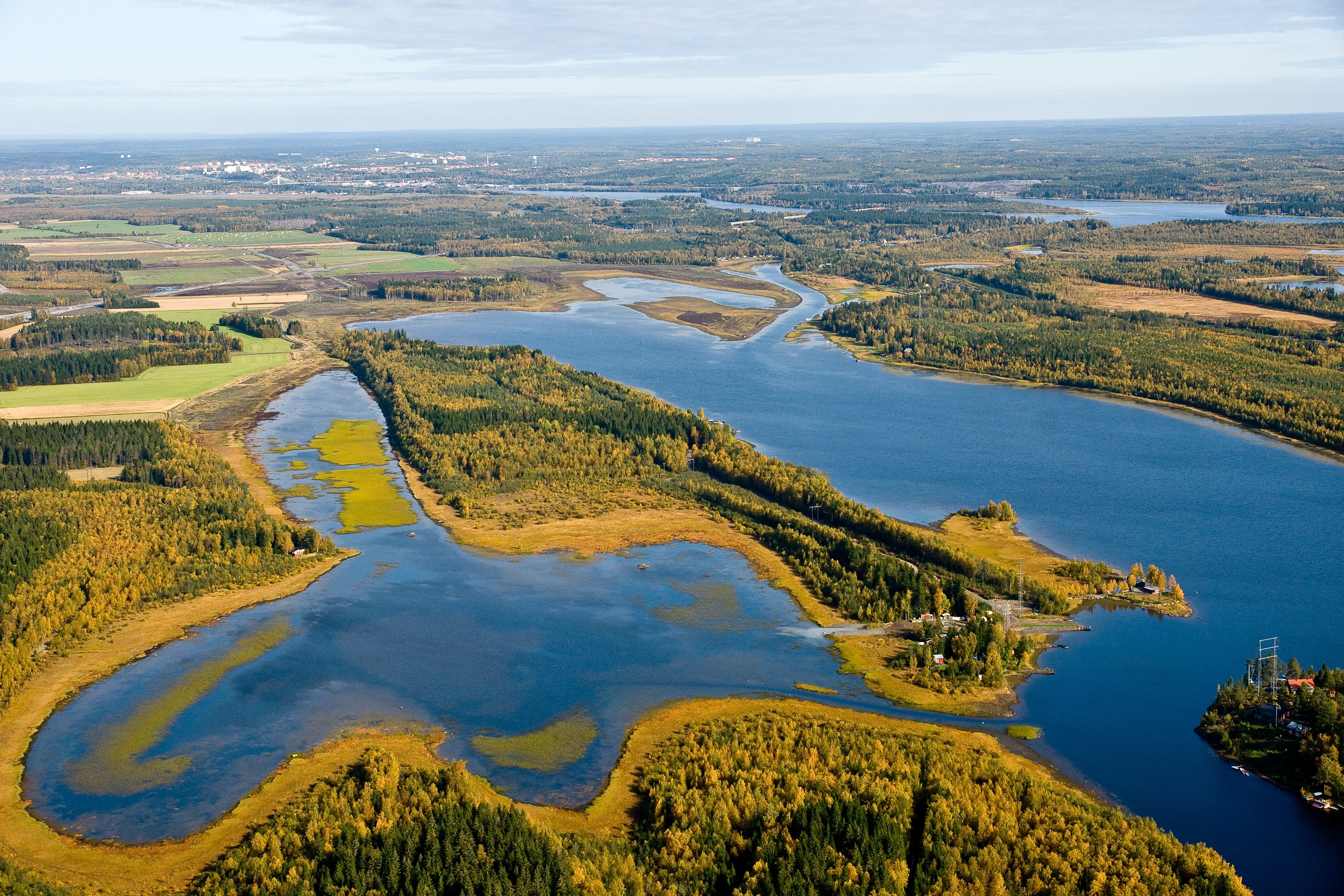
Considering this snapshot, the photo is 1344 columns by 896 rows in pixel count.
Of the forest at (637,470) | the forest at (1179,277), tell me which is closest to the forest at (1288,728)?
the forest at (637,470)

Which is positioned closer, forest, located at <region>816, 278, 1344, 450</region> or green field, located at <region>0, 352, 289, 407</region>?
forest, located at <region>816, 278, 1344, 450</region>

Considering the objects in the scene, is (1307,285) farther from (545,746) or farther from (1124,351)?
(545,746)

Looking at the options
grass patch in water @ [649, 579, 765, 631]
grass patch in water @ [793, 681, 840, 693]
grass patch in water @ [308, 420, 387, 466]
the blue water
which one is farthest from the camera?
the blue water

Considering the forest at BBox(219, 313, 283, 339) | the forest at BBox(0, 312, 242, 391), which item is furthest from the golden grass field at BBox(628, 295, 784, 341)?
the forest at BBox(0, 312, 242, 391)

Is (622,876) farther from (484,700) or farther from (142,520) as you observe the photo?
(142,520)

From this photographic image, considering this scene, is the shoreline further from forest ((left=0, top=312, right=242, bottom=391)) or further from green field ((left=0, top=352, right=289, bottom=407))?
forest ((left=0, top=312, right=242, bottom=391))

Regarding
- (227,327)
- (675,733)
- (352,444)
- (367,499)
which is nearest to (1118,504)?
(675,733)

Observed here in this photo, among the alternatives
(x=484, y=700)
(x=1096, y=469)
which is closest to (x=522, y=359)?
(x=1096, y=469)
